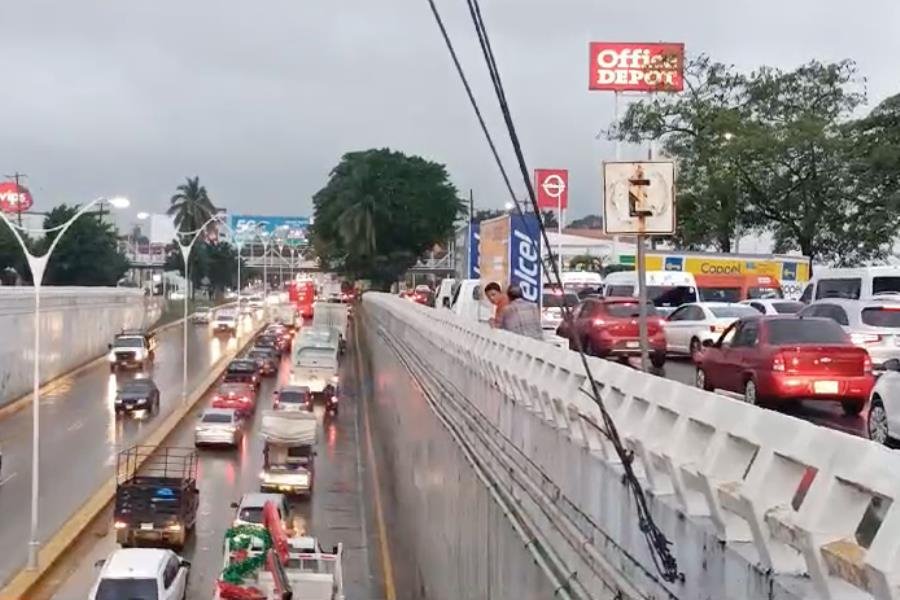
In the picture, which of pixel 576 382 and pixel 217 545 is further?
pixel 217 545

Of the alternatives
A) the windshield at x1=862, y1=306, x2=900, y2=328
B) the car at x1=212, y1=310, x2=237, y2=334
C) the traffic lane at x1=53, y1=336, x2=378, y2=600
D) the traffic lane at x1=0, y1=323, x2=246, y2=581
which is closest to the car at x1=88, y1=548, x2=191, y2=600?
the traffic lane at x1=53, y1=336, x2=378, y2=600

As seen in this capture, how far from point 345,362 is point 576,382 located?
6992 centimetres

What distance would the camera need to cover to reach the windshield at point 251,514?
28406mm

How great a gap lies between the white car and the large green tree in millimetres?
91383

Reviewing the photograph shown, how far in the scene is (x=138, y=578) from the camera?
22.2 meters

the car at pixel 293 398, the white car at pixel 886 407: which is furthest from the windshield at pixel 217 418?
the white car at pixel 886 407

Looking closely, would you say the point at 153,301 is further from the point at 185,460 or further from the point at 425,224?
the point at 185,460

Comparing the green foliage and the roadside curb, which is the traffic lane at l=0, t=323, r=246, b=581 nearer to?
the roadside curb

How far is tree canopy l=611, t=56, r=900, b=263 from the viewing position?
4169 centimetres

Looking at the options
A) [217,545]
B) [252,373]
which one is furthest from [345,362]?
[217,545]

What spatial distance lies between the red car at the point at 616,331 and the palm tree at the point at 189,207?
133823 millimetres

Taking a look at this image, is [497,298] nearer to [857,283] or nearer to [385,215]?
[857,283]

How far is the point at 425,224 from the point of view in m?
106

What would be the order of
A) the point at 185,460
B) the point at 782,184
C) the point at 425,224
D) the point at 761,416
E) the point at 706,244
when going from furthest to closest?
the point at 425,224 → the point at 706,244 → the point at 782,184 → the point at 185,460 → the point at 761,416
